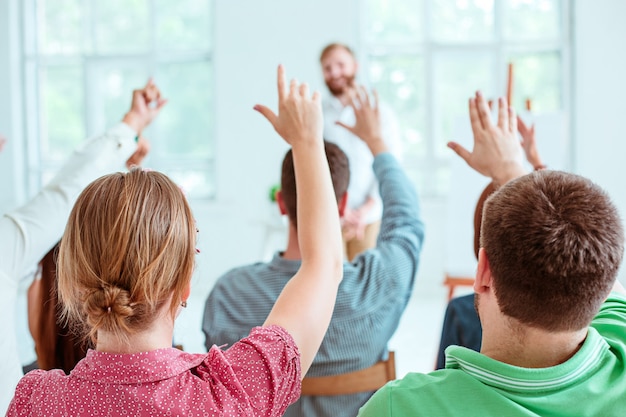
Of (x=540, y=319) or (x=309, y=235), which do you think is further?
(x=309, y=235)

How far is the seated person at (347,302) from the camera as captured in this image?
1731mm

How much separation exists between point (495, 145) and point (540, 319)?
636 mm

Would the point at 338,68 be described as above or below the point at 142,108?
above

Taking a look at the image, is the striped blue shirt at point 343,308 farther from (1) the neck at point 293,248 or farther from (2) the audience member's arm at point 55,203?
(2) the audience member's arm at point 55,203

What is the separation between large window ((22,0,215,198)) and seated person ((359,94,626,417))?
6021 millimetres

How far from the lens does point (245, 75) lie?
651 centimetres

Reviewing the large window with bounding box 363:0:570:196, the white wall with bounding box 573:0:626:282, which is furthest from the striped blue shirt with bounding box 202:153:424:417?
the large window with bounding box 363:0:570:196

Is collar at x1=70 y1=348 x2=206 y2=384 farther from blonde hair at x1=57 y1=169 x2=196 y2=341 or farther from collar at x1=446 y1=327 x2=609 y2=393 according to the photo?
collar at x1=446 y1=327 x2=609 y2=393

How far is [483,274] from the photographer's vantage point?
3.34 ft

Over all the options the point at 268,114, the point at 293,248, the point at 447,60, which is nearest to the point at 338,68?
the point at 447,60

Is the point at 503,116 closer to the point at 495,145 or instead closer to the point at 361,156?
the point at 495,145

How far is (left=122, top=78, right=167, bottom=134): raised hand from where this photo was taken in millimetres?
1952

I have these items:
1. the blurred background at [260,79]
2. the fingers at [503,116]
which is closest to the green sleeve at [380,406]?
the fingers at [503,116]

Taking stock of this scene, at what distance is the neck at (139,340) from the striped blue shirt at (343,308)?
27.8 inches
